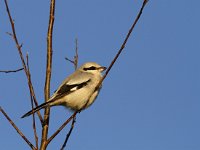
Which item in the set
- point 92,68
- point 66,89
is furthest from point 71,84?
point 92,68

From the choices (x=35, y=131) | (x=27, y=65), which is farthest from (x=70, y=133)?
(x=27, y=65)

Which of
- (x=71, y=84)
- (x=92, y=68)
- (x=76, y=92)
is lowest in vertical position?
(x=76, y=92)

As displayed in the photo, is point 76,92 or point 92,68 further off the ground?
point 92,68

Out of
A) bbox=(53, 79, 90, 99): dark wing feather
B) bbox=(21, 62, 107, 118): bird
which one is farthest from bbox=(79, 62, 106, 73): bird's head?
bbox=(53, 79, 90, 99): dark wing feather

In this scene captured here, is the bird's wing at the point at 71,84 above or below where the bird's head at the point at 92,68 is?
below

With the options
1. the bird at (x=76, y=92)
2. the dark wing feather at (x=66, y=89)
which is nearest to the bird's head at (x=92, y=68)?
the bird at (x=76, y=92)

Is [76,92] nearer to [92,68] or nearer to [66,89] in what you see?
[66,89]

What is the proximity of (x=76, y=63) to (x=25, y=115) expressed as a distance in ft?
3.08

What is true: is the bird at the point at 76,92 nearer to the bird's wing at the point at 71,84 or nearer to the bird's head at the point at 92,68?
the bird's wing at the point at 71,84

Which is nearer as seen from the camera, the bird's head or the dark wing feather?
the dark wing feather

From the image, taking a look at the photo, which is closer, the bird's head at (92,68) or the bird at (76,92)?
the bird at (76,92)

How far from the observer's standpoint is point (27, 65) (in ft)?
10.2

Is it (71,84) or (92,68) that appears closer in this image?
(71,84)

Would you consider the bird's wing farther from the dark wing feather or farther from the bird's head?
the bird's head
